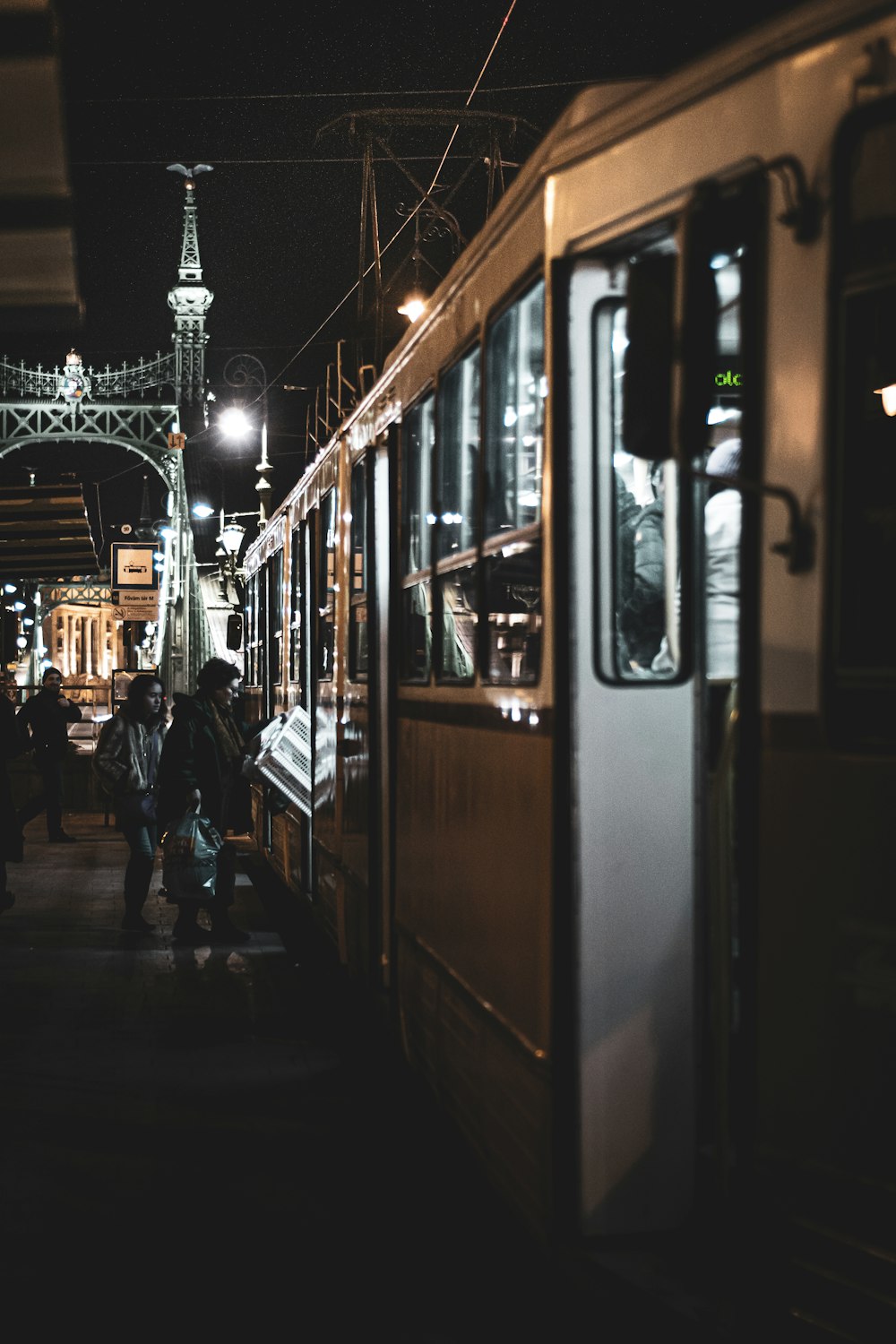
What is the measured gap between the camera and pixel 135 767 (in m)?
11.8

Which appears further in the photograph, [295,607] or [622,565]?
[295,607]

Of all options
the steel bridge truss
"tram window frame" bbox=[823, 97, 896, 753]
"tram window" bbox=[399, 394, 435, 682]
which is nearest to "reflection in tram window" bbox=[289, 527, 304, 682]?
"tram window" bbox=[399, 394, 435, 682]

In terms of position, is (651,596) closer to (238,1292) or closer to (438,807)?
(438,807)

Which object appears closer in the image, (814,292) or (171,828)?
(814,292)

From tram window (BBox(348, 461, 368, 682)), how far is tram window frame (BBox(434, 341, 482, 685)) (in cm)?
193

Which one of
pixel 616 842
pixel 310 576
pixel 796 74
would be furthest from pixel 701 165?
pixel 310 576

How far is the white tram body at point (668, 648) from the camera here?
3.05 m

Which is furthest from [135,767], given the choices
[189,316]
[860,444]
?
[189,316]

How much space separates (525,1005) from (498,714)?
0.82 metres

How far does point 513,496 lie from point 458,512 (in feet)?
2.28

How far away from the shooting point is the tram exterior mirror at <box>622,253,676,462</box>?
326cm

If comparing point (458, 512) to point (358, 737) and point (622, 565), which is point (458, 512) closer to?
point (622, 565)

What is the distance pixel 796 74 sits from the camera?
318cm

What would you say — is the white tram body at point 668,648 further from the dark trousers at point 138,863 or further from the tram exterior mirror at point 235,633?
the tram exterior mirror at point 235,633
